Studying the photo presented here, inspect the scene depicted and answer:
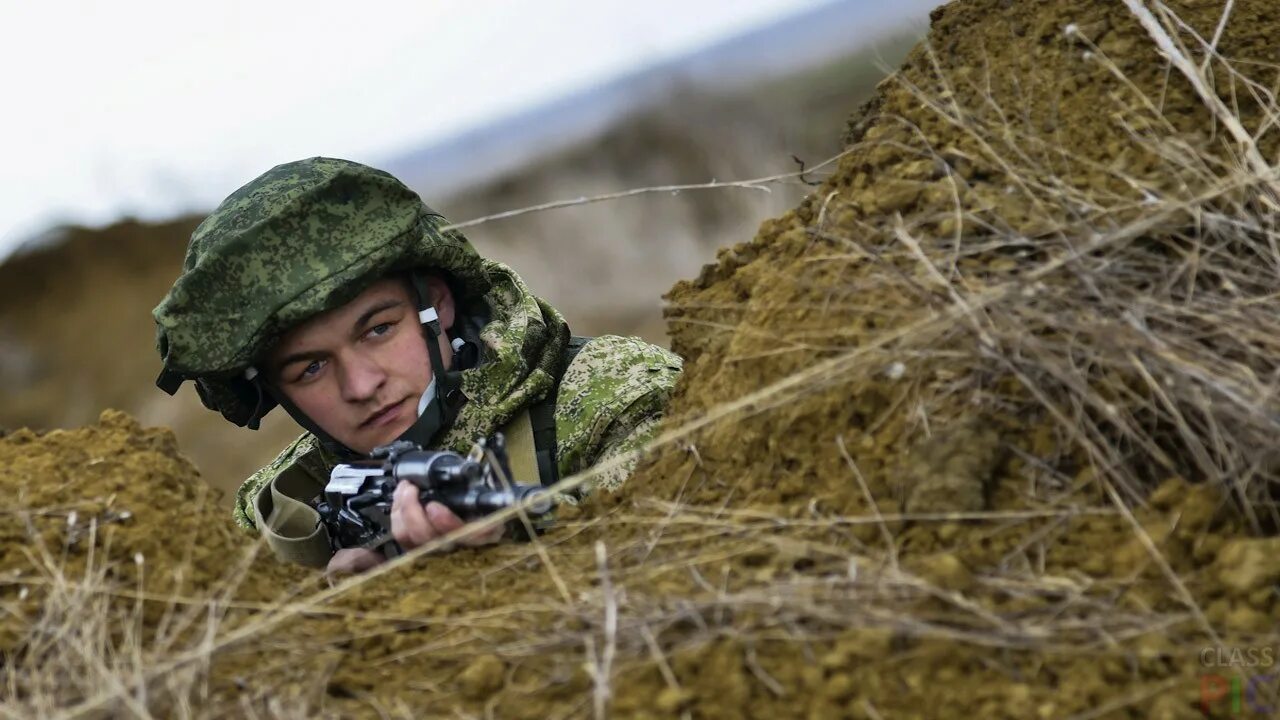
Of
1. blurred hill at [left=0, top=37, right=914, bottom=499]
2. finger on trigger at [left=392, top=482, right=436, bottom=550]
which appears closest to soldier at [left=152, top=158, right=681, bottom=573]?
finger on trigger at [left=392, top=482, right=436, bottom=550]

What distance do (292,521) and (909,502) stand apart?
8.08 ft

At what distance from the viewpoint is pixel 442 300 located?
12.8ft

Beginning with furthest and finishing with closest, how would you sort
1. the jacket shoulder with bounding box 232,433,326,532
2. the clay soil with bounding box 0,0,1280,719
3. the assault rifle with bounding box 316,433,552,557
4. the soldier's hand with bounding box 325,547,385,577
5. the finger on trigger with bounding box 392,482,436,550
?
the jacket shoulder with bounding box 232,433,326,532 < the soldier's hand with bounding box 325,547,385,577 < the finger on trigger with bounding box 392,482,436,550 < the assault rifle with bounding box 316,433,552,557 < the clay soil with bounding box 0,0,1280,719

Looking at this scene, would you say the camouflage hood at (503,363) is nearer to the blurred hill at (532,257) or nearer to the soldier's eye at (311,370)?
the soldier's eye at (311,370)

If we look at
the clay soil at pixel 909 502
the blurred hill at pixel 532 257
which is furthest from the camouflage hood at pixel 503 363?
the blurred hill at pixel 532 257

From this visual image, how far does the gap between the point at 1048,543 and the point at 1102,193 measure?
2.59ft

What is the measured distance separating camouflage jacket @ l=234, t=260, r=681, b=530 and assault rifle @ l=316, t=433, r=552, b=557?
0.56 m

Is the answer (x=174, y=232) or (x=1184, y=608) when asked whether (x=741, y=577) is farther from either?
(x=174, y=232)

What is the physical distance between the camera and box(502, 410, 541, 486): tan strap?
3.51 m

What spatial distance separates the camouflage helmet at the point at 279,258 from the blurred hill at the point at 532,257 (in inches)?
501

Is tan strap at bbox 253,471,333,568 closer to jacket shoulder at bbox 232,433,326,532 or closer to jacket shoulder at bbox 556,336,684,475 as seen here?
jacket shoulder at bbox 232,433,326,532

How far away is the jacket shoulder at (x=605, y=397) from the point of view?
11.4ft

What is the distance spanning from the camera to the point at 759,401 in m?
2.30

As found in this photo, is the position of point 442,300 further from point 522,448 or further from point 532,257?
point 532,257
